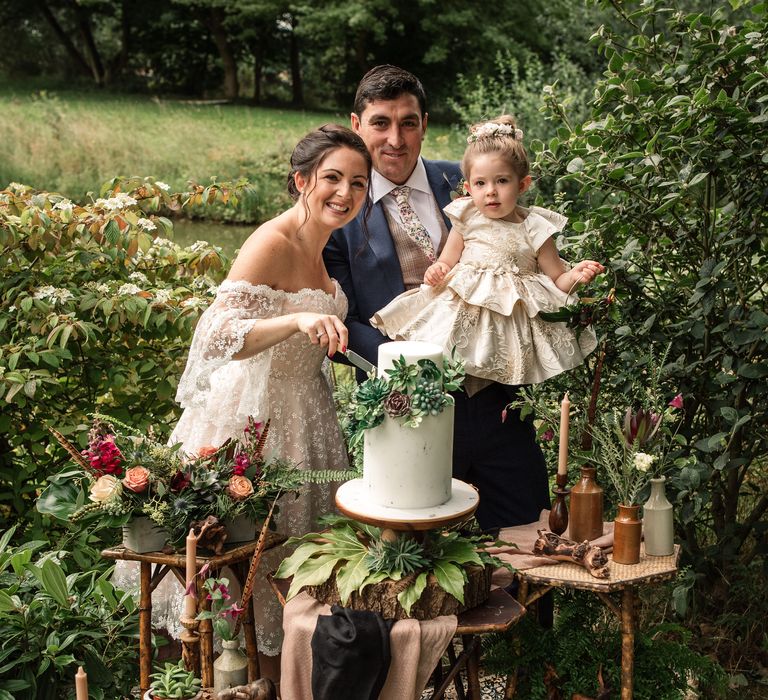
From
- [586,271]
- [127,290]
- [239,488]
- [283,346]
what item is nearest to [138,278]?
[127,290]

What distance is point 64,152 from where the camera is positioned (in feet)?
48.1

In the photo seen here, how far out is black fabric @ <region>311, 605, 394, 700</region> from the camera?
2.37 metres

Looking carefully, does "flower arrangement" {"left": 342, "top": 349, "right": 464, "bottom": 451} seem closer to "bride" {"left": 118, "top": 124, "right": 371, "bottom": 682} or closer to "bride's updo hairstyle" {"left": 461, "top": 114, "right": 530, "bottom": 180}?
"bride" {"left": 118, "top": 124, "right": 371, "bottom": 682}

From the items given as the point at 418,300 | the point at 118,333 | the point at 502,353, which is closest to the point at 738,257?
the point at 502,353

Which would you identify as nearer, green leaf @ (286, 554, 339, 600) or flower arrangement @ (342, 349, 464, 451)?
flower arrangement @ (342, 349, 464, 451)

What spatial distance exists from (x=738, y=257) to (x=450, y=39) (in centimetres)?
2130

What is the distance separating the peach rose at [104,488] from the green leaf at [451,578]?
3.02 feet

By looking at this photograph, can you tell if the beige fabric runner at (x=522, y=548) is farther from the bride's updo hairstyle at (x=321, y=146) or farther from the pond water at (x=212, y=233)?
the pond water at (x=212, y=233)

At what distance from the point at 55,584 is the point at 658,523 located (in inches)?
76.6

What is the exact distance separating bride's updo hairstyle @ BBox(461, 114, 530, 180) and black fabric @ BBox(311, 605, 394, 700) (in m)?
1.47

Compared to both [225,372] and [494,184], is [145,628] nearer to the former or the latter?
[225,372]

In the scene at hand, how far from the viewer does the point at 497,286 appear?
2990 mm

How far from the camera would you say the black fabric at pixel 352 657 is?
93.2 inches

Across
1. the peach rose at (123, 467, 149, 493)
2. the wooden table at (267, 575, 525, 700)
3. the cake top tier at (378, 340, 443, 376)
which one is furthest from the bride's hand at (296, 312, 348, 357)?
the wooden table at (267, 575, 525, 700)
